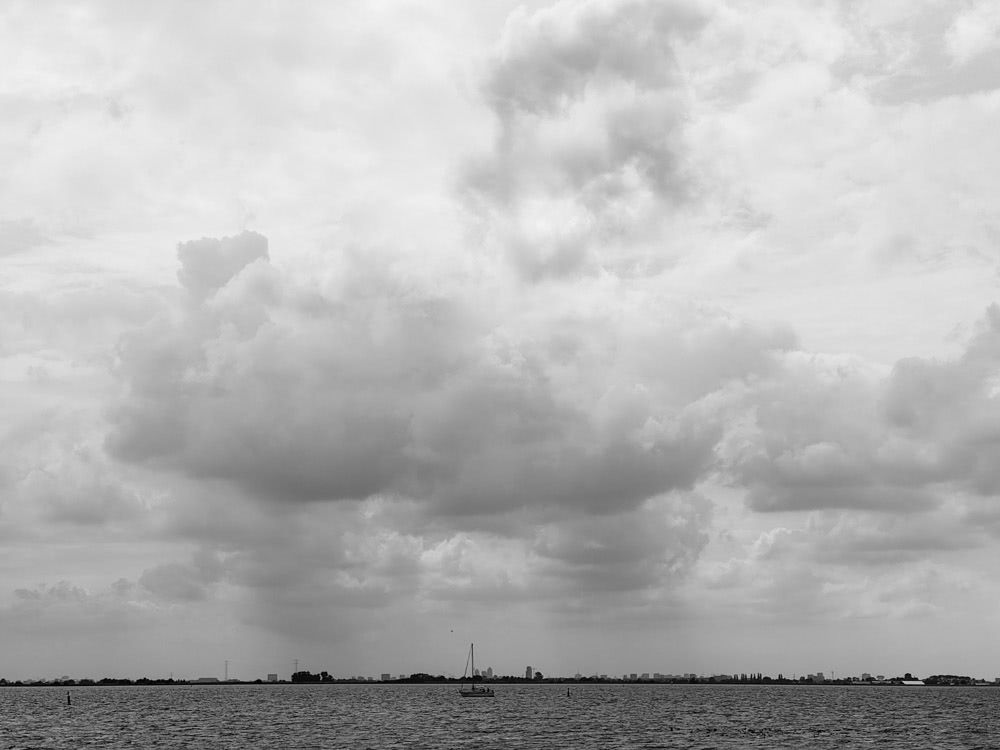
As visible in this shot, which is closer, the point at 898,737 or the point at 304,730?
the point at 898,737

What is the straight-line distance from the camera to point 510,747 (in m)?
152

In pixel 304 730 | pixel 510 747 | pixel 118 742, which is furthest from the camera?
pixel 304 730

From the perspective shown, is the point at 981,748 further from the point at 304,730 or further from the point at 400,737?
the point at 304,730

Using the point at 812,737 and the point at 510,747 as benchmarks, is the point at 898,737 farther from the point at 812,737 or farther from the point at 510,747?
the point at 510,747

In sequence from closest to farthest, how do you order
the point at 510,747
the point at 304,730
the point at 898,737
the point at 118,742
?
the point at 510,747
the point at 118,742
the point at 898,737
the point at 304,730

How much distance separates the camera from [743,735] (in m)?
181

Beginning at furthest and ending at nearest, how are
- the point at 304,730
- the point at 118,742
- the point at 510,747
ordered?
the point at 304,730
the point at 118,742
the point at 510,747

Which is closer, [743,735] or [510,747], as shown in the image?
[510,747]

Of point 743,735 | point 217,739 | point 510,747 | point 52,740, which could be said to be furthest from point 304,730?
point 743,735

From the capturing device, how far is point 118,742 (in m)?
169

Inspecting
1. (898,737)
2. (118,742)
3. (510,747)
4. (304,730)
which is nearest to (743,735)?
(898,737)

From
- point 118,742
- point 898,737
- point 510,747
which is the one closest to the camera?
point 510,747

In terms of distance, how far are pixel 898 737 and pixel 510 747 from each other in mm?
70150

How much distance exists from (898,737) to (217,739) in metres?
110
